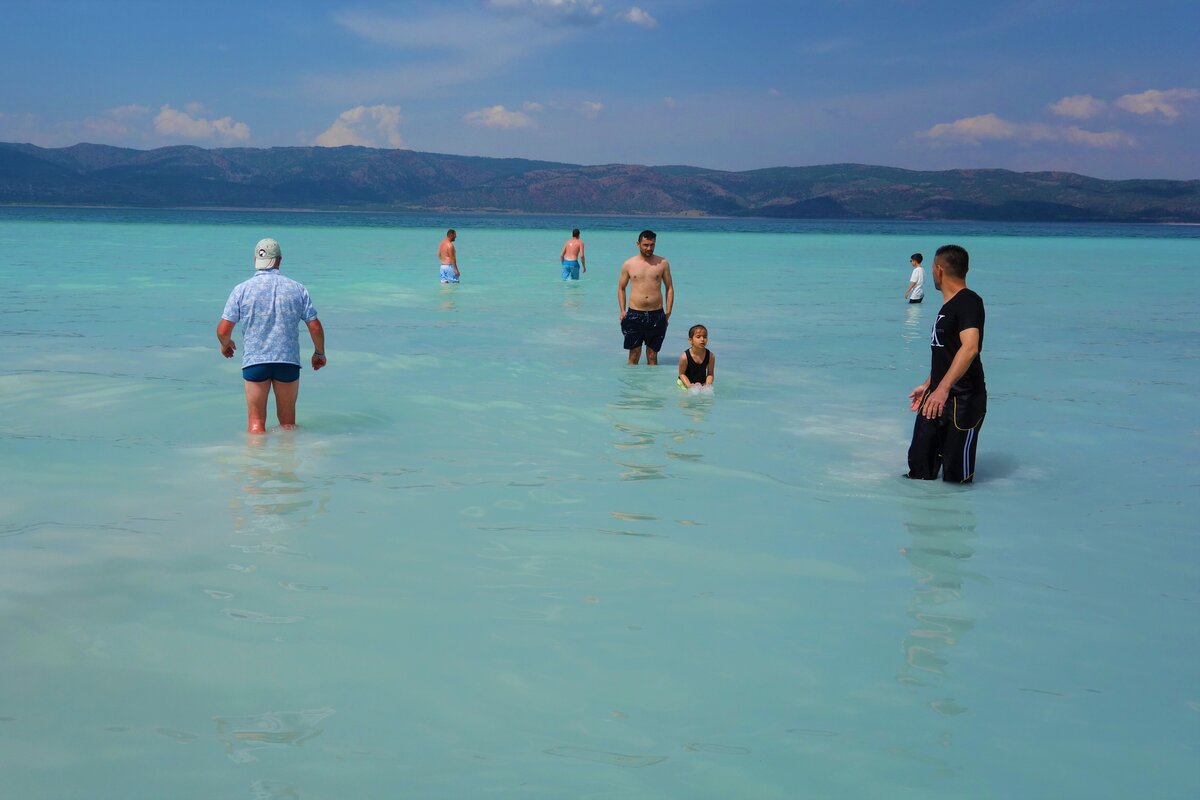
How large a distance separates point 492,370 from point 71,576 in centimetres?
800

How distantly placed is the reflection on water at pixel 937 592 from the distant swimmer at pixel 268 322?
4701mm

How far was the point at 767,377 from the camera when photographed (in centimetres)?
1308

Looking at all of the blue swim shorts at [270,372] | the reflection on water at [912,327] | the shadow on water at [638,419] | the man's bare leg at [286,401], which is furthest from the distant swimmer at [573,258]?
the blue swim shorts at [270,372]

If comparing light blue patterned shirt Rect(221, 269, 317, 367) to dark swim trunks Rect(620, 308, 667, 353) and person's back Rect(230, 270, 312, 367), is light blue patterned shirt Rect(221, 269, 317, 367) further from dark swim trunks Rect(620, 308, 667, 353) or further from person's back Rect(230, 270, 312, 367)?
dark swim trunks Rect(620, 308, 667, 353)

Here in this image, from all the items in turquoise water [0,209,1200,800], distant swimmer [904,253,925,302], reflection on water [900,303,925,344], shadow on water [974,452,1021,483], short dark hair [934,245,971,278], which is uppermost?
short dark hair [934,245,971,278]

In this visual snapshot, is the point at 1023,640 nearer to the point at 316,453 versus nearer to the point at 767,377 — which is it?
the point at 316,453

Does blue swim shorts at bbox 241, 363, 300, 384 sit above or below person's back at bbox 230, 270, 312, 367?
below

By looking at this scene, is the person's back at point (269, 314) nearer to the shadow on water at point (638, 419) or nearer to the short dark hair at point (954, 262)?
the shadow on water at point (638, 419)

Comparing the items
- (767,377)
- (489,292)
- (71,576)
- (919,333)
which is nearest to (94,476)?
(71,576)

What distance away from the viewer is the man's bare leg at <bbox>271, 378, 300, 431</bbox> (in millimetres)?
8508

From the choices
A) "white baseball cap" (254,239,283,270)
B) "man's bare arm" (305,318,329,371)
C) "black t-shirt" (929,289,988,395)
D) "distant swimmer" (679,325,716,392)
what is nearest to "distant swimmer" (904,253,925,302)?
"distant swimmer" (679,325,716,392)

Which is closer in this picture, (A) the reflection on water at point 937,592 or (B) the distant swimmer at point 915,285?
(A) the reflection on water at point 937,592

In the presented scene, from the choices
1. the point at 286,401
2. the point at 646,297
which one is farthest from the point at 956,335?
the point at 646,297

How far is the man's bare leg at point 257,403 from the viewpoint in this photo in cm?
832
